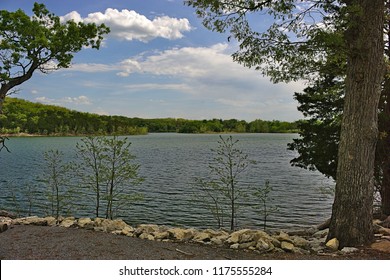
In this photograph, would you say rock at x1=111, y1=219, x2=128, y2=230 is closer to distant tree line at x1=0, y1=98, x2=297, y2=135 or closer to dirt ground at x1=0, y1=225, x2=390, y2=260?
dirt ground at x1=0, y1=225, x2=390, y2=260

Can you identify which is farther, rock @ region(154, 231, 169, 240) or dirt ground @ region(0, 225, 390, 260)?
rock @ region(154, 231, 169, 240)

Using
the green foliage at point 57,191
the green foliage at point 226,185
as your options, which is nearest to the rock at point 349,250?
the green foliage at point 226,185

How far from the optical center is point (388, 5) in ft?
29.6

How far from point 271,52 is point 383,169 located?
16.0 feet

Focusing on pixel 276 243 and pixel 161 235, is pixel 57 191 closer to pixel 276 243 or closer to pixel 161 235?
pixel 161 235

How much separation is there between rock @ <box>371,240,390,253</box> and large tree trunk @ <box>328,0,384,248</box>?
0.48ft

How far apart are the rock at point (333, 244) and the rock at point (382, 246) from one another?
58 centimetres

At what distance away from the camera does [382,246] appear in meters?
6.32

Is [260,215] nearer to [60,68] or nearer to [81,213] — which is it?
[81,213]

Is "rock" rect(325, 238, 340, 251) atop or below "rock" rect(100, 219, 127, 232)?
atop

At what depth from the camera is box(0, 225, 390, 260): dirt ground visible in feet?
18.9

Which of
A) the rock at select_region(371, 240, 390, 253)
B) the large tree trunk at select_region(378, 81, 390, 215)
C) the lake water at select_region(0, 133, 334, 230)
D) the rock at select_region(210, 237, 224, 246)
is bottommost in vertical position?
the lake water at select_region(0, 133, 334, 230)

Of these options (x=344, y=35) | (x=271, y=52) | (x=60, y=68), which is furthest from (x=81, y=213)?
(x=344, y=35)

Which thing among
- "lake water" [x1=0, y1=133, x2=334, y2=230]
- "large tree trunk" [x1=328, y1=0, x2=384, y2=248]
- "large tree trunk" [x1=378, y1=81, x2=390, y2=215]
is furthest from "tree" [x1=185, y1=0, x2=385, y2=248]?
"lake water" [x1=0, y1=133, x2=334, y2=230]
